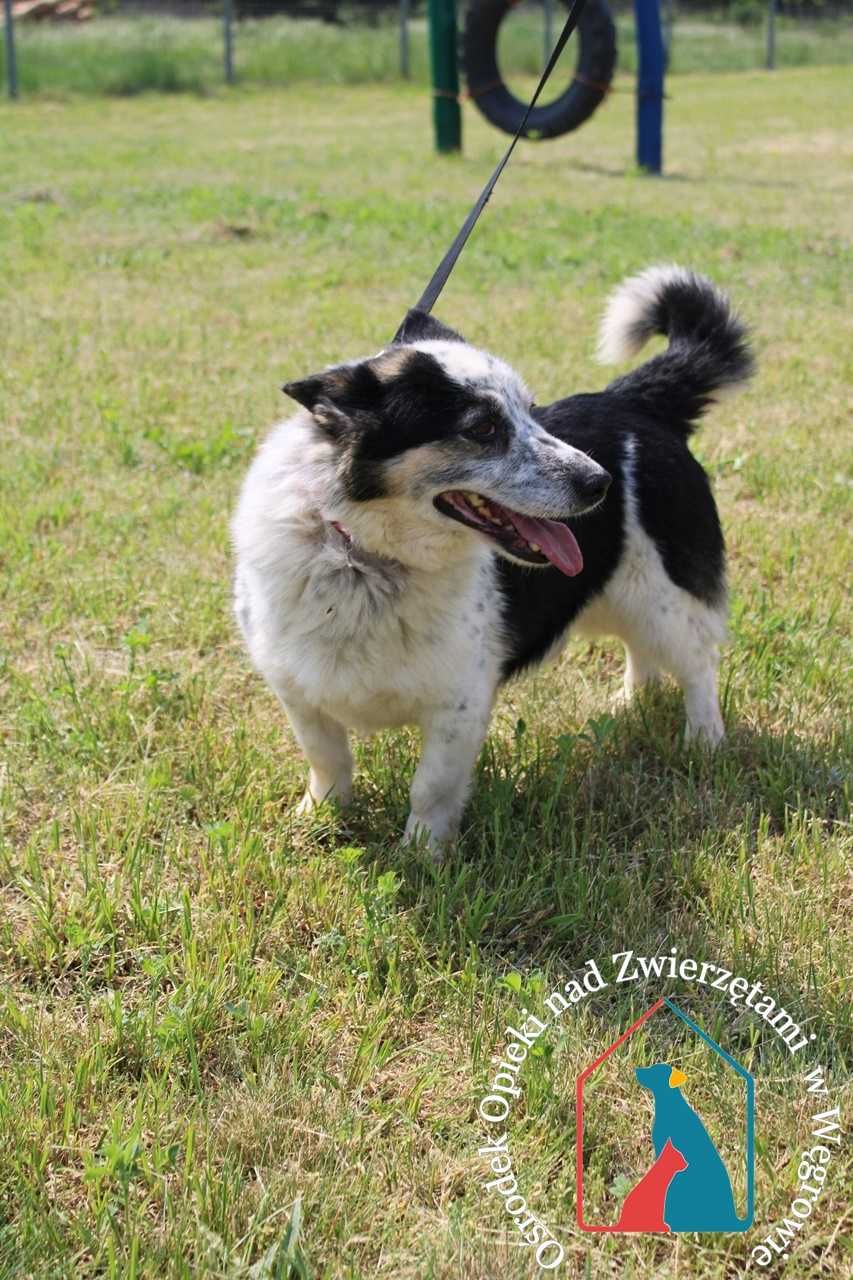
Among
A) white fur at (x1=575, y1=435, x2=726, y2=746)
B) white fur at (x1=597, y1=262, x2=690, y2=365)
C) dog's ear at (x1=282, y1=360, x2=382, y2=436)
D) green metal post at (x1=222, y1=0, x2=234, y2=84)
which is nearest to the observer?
dog's ear at (x1=282, y1=360, x2=382, y2=436)

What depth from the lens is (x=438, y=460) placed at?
2648 millimetres

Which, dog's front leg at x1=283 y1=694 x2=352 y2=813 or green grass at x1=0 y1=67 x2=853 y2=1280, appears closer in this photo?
green grass at x1=0 y1=67 x2=853 y2=1280

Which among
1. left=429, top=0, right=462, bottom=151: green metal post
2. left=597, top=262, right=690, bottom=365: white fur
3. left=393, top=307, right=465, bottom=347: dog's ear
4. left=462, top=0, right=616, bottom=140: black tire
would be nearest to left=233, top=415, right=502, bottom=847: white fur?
left=393, top=307, right=465, bottom=347: dog's ear

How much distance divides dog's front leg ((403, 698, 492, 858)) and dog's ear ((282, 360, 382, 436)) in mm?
688

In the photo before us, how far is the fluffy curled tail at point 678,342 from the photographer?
3561 mm

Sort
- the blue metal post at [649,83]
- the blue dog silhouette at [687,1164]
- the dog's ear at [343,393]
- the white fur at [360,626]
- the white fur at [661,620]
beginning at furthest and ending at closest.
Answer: the blue metal post at [649,83], the white fur at [661,620], the white fur at [360,626], the dog's ear at [343,393], the blue dog silhouette at [687,1164]

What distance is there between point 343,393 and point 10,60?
873 inches

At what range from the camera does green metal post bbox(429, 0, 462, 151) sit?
46.4ft

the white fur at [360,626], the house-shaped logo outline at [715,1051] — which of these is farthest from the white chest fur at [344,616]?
the house-shaped logo outline at [715,1051]

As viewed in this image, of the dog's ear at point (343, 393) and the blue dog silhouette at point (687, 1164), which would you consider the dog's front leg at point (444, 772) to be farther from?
the blue dog silhouette at point (687, 1164)

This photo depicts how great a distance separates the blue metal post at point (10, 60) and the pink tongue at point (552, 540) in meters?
22.1

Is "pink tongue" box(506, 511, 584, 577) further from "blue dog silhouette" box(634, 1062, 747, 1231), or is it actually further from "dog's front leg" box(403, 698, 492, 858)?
"blue dog silhouette" box(634, 1062, 747, 1231)

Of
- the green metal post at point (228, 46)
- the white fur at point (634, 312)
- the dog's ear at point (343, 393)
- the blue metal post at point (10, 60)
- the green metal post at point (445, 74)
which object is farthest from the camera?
the green metal post at point (228, 46)

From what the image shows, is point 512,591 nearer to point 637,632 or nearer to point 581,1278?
point 637,632
